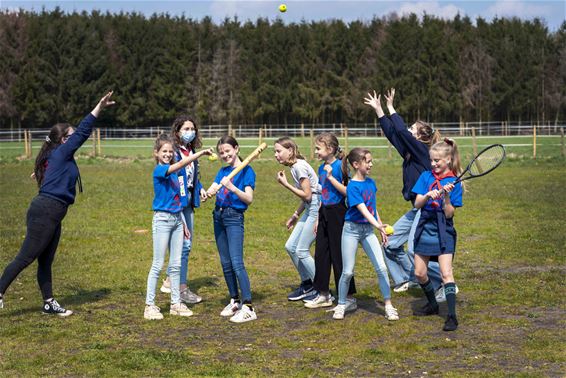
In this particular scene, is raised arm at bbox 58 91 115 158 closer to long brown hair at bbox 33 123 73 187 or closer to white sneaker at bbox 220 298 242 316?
long brown hair at bbox 33 123 73 187

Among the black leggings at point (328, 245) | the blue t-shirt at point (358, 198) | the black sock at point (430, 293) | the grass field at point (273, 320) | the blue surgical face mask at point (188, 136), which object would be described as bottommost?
the grass field at point (273, 320)

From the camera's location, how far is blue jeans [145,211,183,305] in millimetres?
8289

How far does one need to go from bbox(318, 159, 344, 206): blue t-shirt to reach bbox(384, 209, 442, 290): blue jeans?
2.90 ft

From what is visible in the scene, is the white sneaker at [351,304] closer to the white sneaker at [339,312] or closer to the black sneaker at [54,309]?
the white sneaker at [339,312]

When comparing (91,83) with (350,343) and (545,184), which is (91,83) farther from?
(350,343)

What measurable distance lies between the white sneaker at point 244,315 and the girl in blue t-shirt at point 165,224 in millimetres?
561

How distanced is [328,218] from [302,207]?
401 mm

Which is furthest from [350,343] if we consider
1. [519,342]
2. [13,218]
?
[13,218]

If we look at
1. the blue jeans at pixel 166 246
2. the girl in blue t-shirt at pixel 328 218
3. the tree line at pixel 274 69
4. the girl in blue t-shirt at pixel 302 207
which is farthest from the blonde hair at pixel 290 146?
the tree line at pixel 274 69

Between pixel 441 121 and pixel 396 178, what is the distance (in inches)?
2037

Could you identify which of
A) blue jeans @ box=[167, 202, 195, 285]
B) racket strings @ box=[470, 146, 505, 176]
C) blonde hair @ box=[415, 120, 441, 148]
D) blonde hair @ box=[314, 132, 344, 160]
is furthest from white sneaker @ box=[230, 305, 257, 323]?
racket strings @ box=[470, 146, 505, 176]

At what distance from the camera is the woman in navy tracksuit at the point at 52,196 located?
8297 mm

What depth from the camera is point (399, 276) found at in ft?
30.6

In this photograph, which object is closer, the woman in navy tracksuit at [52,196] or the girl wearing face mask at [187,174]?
the woman in navy tracksuit at [52,196]
